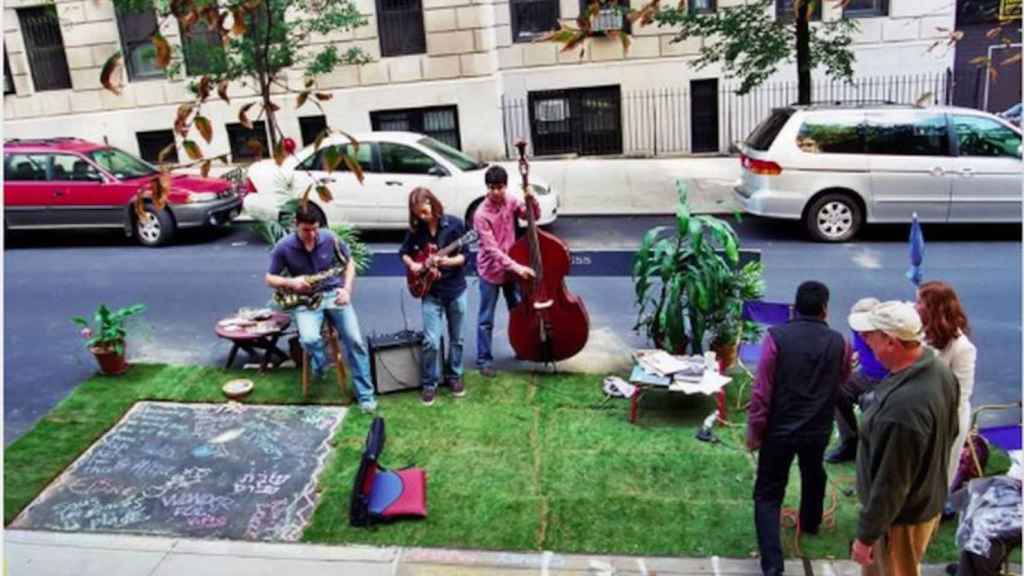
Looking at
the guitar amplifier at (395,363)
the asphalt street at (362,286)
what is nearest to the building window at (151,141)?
the asphalt street at (362,286)

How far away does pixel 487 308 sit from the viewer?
24.3 feet

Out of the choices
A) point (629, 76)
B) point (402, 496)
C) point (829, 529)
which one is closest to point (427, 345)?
point (402, 496)

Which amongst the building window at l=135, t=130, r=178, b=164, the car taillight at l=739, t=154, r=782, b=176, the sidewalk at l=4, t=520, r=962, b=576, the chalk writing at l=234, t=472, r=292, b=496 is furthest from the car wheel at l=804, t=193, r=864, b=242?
the building window at l=135, t=130, r=178, b=164

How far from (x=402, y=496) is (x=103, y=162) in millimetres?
9835

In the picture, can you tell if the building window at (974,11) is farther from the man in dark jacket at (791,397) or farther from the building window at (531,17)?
the man in dark jacket at (791,397)

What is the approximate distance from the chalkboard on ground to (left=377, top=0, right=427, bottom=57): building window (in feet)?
41.0

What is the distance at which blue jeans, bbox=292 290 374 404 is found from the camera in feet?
22.2

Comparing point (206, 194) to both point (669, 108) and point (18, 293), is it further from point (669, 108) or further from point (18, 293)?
point (669, 108)

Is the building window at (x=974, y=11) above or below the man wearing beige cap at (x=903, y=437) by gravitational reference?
above

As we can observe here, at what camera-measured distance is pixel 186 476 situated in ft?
19.7

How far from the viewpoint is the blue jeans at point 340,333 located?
6754mm

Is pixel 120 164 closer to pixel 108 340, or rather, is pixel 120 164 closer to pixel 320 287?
pixel 108 340

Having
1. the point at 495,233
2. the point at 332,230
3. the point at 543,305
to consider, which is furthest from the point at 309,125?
Result: the point at 543,305

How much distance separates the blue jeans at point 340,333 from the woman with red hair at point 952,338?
4.11m
